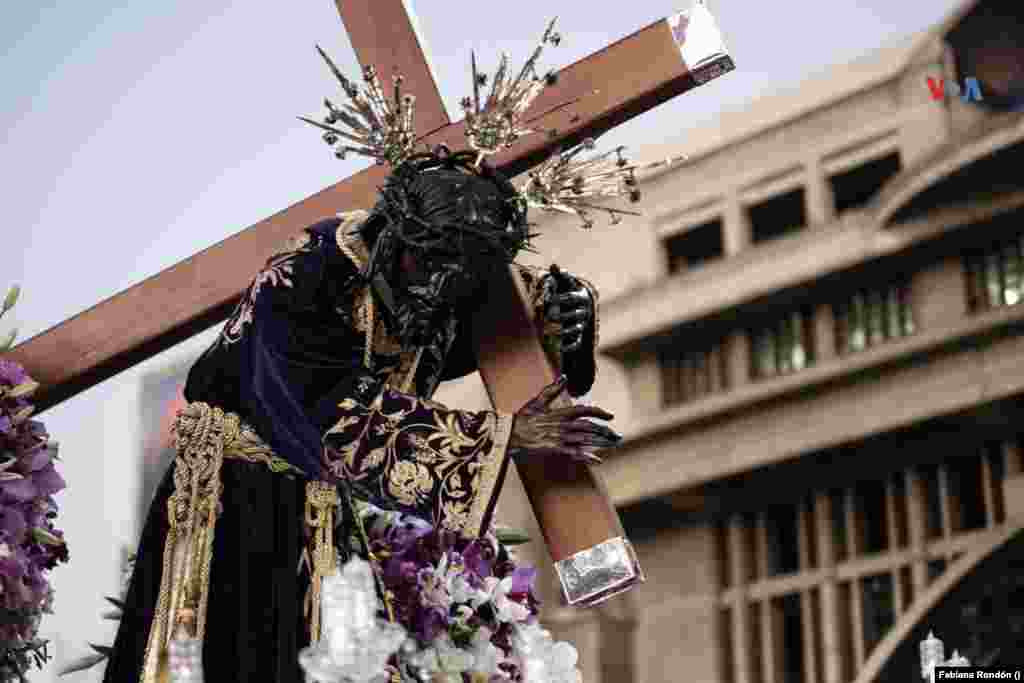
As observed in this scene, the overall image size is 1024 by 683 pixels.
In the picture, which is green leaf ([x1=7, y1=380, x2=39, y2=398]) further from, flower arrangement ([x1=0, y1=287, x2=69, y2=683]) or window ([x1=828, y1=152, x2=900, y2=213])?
window ([x1=828, y1=152, x2=900, y2=213])

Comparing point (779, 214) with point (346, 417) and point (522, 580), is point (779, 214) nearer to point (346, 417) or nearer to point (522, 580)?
point (522, 580)

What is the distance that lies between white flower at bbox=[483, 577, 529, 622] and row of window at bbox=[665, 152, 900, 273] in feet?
35.3

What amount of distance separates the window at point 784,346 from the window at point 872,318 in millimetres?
263

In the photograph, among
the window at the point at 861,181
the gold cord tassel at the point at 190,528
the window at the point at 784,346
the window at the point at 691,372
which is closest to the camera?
the gold cord tassel at the point at 190,528

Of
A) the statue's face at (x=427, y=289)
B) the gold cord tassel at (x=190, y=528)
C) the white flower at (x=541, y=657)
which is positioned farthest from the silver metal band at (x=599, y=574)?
the gold cord tassel at (x=190, y=528)

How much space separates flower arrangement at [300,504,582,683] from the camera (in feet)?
14.0

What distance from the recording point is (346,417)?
14.5 ft

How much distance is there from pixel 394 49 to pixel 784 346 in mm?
10535

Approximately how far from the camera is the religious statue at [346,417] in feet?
14.1

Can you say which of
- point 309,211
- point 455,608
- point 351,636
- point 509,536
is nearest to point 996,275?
point 309,211

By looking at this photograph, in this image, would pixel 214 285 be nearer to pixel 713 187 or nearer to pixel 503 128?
pixel 503 128

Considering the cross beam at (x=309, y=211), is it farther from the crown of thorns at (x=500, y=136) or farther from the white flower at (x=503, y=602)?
the white flower at (x=503, y=602)

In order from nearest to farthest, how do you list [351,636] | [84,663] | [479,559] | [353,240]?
[351,636] < [479,559] < [353,240] < [84,663]

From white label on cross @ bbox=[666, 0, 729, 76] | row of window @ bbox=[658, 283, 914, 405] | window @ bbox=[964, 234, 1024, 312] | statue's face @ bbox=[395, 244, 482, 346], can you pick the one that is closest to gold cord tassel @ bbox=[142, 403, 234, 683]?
statue's face @ bbox=[395, 244, 482, 346]
